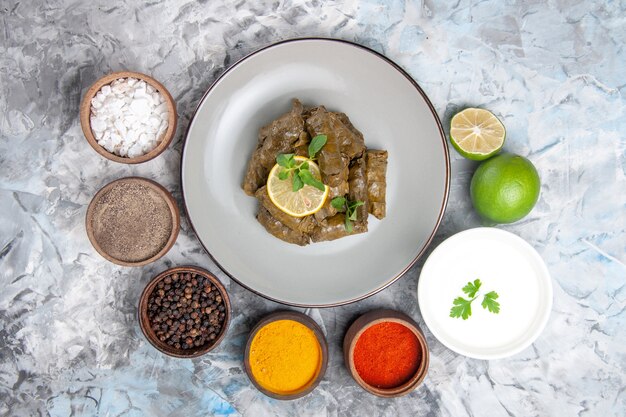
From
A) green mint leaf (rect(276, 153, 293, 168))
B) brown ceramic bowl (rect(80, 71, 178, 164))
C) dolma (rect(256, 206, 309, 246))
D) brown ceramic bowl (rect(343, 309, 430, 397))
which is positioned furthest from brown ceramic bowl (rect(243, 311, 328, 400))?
brown ceramic bowl (rect(80, 71, 178, 164))

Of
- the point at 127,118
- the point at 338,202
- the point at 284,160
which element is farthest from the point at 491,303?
the point at 127,118

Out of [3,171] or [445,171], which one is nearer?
[445,171]

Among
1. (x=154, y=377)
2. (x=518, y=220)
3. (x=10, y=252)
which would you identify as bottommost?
(x=154, y=377)

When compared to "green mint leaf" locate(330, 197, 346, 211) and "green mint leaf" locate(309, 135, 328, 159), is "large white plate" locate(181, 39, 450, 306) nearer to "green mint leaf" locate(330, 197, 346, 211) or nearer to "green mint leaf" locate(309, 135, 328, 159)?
"green mint leaf" locate(330, 197, 346, 211)

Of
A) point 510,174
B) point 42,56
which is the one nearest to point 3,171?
point 42,56

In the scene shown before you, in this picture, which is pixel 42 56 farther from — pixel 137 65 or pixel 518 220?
pixel 518 220

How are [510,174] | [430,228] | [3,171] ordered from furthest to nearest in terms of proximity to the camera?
[3,171] → [430,228] → [510,174]

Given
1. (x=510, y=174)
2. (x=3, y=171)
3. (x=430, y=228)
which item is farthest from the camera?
(x=3, y=171)

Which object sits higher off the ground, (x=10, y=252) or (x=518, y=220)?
(x=518, y=220)
